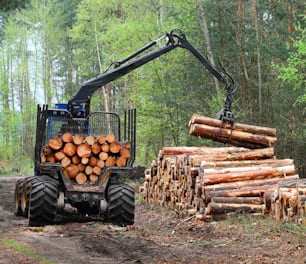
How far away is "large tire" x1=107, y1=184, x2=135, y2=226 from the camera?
1201 cm

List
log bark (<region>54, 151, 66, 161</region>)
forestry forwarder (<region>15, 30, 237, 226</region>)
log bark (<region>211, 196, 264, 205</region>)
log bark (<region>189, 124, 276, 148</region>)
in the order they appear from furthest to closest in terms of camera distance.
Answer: log bark (<region>189, 124, 276, 148</region>) → log bark (<region>54, 151, 66, 161</region>) → log bark (<region>211, 196, 264, 205</region>) → forestry forwarder (<region>15, 30, 237, 226</region>)

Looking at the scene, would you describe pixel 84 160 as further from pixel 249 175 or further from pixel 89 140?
pixel 249 175

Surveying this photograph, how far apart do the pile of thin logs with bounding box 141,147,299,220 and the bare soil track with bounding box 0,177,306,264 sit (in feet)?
1.65

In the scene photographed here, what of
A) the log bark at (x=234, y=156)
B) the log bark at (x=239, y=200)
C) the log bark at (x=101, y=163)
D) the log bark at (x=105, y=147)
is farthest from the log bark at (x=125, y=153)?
the log bark at (x=239, y=200)

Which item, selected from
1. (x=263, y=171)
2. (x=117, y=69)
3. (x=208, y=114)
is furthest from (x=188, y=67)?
(x=263, y=171)

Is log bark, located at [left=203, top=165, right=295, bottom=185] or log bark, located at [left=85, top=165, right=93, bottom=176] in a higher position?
log bark, located at [left=85, top=165, right=93, bottom=176]

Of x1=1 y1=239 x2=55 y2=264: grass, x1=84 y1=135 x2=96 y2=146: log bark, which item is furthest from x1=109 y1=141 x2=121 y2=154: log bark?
x1=1 y1=239 x2=55 y2=264: grass

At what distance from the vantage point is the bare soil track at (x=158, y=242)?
802 centimetres

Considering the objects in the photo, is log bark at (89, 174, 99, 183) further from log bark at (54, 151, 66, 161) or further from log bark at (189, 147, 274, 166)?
log bark at (189, 147, 274, 166)

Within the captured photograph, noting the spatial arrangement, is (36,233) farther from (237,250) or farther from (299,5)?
(299,5)

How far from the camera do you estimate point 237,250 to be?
29.2 feet

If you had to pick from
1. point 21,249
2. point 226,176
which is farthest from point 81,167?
point 21,249

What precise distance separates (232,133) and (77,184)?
466cm

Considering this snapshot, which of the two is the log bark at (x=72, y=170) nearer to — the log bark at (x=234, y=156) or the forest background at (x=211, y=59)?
the log bark at (x=234, y=156)
